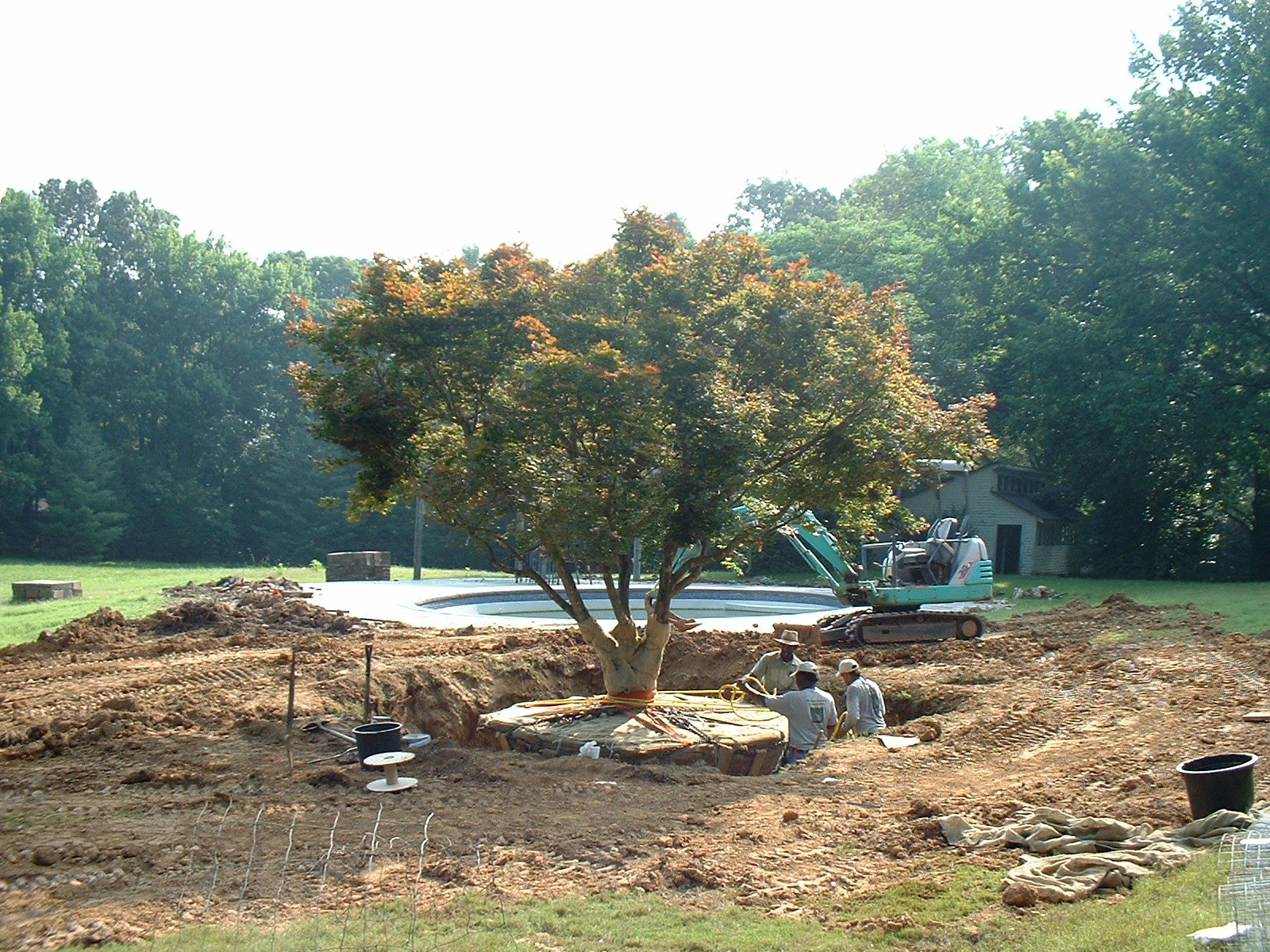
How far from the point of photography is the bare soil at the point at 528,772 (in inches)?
285

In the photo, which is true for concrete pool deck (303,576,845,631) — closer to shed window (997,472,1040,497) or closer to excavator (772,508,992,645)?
excavator (772,508,992,645)

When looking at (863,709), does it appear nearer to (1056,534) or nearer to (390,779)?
(390,779)

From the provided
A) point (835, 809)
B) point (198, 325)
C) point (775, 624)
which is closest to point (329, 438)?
point (835, 809)

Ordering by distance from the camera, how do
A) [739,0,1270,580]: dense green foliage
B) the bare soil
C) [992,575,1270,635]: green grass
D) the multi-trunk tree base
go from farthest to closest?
[739,0,1270,580]: dense green foliage
[992,575,1270,635]: green grass
the multi-trunk tree base
the bare soil

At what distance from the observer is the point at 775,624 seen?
2081 centimetres

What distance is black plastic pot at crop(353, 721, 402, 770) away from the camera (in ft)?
35.1

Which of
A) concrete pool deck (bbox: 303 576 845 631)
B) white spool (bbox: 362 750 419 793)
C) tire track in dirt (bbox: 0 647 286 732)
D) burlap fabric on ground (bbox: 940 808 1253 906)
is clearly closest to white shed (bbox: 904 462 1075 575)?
concrete pool deck (bbox: 303 576 845 631)

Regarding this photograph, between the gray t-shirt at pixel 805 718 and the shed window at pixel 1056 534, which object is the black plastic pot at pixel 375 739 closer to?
the gray t-shirt at pixel 805 718

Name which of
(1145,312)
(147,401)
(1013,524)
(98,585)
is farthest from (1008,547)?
(147,401)

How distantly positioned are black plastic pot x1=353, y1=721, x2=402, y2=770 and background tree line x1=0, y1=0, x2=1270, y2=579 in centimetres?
750

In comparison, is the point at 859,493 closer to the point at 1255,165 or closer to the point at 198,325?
the point at 1255,165

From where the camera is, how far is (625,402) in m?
11.5

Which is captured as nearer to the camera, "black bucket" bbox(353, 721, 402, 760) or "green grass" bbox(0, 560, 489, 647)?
"black bucket" bbox(353, 721, 402, 760)

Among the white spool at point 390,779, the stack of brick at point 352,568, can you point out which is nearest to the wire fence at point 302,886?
the white spool at point 390,779
